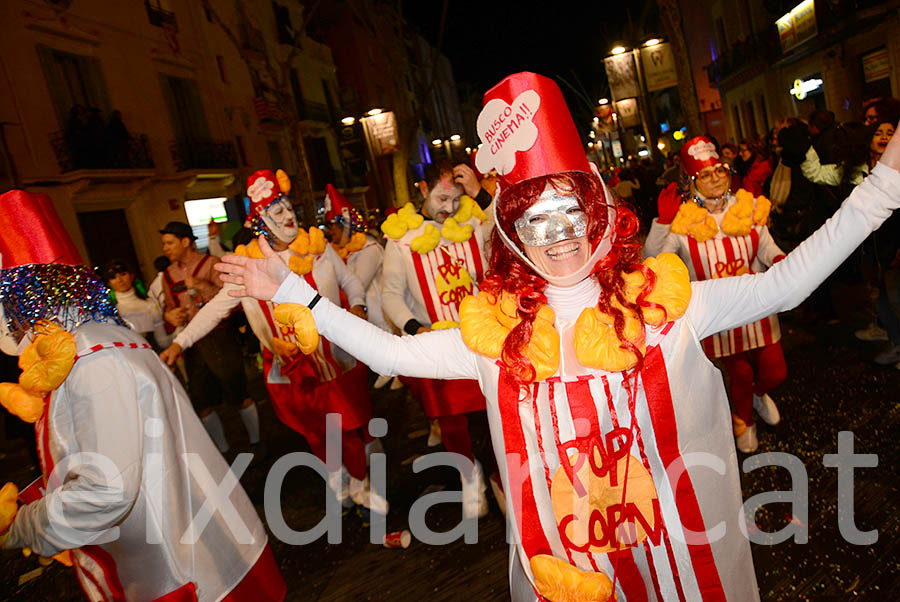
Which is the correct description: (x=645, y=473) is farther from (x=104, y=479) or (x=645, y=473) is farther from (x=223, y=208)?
(x=223, y=208)

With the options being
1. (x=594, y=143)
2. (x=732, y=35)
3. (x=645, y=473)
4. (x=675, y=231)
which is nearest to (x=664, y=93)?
(x=594, y=143)

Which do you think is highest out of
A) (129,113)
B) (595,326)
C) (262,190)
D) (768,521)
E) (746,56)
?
(129,113)

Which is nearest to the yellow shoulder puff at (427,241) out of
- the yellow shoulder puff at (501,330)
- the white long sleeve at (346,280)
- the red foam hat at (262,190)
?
the white long sleeve at (346,280)

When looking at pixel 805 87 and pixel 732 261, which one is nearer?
pixel 732 261

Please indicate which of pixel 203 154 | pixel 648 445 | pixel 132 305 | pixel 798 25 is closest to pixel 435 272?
pixel 648 445

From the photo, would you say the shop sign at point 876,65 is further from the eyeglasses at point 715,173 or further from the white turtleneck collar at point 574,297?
the white turtleneck collar at point 574,297

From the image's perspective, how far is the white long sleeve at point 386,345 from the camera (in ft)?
7.25

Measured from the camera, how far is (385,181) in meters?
38.7

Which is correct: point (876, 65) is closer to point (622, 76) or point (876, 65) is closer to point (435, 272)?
point (622, 76)

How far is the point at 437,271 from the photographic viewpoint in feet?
14.9

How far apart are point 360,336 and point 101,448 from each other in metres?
1.03

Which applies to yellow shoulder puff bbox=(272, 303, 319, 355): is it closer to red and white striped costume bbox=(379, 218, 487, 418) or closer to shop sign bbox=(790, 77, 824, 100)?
red and white striped costume bbox=(379, 218, 487, 418)

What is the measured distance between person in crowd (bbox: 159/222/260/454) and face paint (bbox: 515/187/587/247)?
4.59 metres

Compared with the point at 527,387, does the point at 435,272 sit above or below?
above
